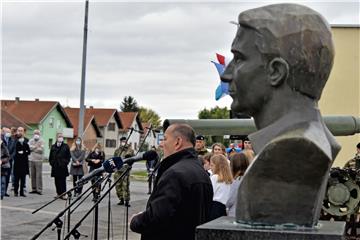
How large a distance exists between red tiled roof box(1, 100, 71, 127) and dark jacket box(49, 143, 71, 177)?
178 feet

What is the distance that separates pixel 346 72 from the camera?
70.7 feet

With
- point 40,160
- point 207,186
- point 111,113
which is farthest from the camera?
point 111,113

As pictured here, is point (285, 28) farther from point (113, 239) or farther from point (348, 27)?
point (348, 27)

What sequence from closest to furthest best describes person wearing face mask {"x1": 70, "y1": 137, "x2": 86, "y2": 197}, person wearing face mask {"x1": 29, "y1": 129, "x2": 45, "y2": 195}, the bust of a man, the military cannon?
the bust of a man, the military cannon, person wearing face mask {"x1": 29, "y1": 129, "x2": 45, "y2": 195}, person wearing face mask {"x1": 70, "y1": 137, "x2": 86, "y2": 197}

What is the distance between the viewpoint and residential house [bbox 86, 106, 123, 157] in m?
87.8

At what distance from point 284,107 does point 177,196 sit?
153 centimetres

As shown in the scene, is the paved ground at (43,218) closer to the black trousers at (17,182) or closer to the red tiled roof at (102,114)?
the black trousers at (17,182)

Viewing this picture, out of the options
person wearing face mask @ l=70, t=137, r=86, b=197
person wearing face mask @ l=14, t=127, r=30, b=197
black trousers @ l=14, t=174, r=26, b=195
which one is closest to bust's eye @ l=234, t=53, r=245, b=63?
person wearing face mask @ l=14, t=127, r=30, b=197

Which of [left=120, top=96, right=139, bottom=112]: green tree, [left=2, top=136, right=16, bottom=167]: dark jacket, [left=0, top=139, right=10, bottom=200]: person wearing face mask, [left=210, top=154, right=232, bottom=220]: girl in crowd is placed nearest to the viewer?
[left=210, top=154, right=232, bottom=220]: girl in crowd

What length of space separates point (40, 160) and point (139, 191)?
202 inches

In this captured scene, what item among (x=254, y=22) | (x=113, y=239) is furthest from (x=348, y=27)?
(x=254, y=22)

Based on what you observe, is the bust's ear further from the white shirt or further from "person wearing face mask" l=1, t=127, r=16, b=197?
"person wearing face mask" l=1, t=127, r=16, b=197

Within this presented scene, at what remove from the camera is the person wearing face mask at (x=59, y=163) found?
17.2 m

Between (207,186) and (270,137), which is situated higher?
(270,137)
